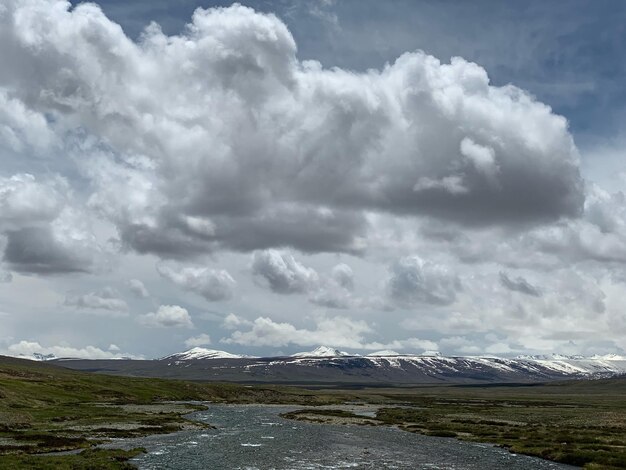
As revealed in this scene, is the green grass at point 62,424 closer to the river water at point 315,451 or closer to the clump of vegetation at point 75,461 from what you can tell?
the clump of vegetation at point 75,461

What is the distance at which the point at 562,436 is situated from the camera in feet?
260

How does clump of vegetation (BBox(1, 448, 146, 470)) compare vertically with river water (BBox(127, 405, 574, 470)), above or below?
above

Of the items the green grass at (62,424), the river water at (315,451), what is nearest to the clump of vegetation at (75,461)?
the green grass at (62,424)

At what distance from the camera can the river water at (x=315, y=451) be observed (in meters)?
56.4

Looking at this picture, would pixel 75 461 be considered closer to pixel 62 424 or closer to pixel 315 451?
pixel 315 451

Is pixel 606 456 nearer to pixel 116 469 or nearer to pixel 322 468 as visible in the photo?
pixel 322 468

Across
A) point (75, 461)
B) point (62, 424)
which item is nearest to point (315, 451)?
point (75, 461)

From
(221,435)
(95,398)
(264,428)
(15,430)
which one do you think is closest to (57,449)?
(15,430)

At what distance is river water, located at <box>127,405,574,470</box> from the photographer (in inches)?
2221

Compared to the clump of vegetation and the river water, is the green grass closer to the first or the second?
the clump of vegetation

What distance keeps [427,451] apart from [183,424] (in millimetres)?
41948

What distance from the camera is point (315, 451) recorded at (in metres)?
66.4

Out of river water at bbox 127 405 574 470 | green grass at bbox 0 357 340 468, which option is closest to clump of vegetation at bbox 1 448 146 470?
green grass at bbox 0 357 340 468

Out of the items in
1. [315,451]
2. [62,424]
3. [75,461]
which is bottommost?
[315,451]
